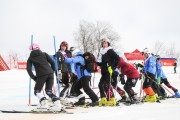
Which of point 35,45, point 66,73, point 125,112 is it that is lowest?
point 125,112

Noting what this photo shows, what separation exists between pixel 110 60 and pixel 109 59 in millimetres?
40

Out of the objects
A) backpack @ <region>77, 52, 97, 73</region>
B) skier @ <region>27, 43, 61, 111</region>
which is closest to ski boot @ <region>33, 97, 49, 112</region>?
skier @ <region>27, 43, 61, 111</region>

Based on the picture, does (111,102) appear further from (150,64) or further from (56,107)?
(150,64)

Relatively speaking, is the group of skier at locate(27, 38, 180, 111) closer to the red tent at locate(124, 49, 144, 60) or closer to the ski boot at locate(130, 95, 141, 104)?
the ski boot at locate(130, 95, 141, 104)

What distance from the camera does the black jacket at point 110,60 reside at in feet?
32.0

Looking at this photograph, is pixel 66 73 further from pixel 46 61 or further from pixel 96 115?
pixel 96 115

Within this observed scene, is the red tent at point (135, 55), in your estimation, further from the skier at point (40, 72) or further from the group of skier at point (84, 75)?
the skier at point (40, 72)

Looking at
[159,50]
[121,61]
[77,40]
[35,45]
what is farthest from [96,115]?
[159,50]

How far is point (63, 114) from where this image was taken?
7.96m

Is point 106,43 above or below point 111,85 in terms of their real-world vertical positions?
above

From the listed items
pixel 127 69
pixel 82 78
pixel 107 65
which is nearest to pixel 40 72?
pixel 82 78

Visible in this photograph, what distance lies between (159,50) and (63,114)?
82.2 meters

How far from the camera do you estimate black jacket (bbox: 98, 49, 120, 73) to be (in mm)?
9742

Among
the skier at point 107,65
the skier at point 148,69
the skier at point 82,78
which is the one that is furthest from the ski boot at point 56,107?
the skier at point 148,69
